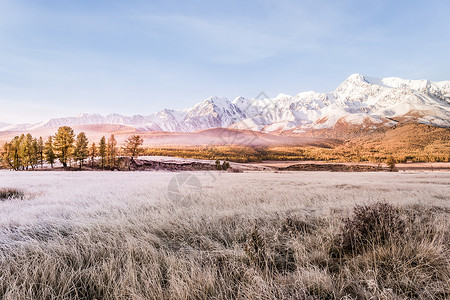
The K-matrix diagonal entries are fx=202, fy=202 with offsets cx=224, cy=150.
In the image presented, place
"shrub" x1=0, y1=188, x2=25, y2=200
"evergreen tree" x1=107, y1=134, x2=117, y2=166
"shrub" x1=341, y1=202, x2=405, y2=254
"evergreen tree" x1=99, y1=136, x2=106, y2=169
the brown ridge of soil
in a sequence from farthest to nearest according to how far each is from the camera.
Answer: the brown ridge of soil < "evergreen tree" x1=107, y1=134, x2=117, y2=166 < "evergreen tree" x1=99, y1=136, x2=106, y2=169 < "shrub" x1=0, y1=188, x2=25, y2=200 < "shrub" x1=341, y1=202, x2=405, y2=254

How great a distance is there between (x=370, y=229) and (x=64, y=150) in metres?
47.6

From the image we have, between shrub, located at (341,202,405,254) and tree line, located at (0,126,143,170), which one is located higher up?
tree line, located at (0,126,143,170)

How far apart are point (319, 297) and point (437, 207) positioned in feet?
21.0

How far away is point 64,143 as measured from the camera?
37812 mm

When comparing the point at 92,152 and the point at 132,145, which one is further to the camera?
the point at 132,145

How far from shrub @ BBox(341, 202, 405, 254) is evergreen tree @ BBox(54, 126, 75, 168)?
153 ft

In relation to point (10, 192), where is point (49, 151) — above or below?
above

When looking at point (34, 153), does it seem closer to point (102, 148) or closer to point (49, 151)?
point (49, 151)

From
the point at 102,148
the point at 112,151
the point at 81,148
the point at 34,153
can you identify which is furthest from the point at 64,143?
the point at 112,151

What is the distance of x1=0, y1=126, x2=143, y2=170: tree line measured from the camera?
37.9 m

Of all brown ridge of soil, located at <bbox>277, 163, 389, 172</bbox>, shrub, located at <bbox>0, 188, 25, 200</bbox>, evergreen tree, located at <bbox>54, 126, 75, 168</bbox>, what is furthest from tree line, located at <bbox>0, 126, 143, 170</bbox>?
brown ridge of soil, located at <bbox>277, 163, 389, 172</bbox>

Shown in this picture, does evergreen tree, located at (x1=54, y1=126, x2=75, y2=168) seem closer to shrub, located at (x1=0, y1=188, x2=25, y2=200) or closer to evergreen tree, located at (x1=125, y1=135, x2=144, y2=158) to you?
evergreen tree, located at (x1=125, y1=135, x2=144, y2=158)

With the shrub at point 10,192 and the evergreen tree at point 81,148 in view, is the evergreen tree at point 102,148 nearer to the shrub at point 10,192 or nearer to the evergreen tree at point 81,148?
the evergreen tree at point 81,148

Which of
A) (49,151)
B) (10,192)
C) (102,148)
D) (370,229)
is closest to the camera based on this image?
(370,229)
